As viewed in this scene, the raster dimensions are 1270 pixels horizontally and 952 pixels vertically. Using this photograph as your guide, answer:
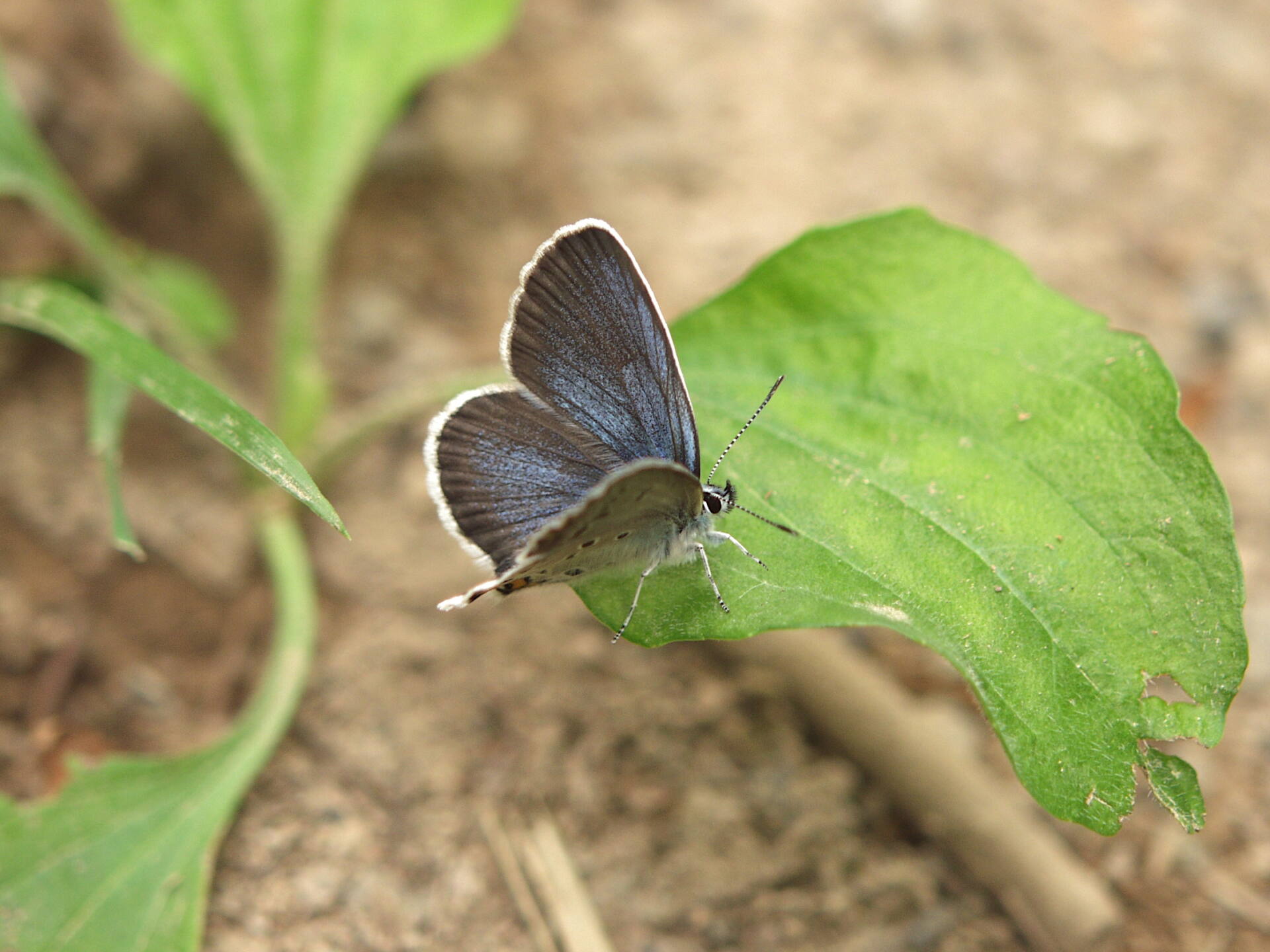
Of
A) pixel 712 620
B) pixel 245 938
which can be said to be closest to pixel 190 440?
pixel 245 938

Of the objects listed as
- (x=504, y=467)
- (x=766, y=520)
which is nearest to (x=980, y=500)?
(x=766, y=520)

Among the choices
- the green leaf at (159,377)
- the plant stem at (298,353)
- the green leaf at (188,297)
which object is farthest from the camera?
the green leaf at (188,297)

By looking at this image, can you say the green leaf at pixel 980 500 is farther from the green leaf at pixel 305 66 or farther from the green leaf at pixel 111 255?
the green leaf at pixel 111 255

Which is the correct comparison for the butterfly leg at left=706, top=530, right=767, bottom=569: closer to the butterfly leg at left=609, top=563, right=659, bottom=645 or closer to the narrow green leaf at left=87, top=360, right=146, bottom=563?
the butterfly leg at left=609, top=563, right=659, bottom=645

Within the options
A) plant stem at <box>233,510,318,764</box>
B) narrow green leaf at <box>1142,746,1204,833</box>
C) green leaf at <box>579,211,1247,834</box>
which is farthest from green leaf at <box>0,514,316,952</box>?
narrow green leaf at <box>1142,746,1204,833</box>

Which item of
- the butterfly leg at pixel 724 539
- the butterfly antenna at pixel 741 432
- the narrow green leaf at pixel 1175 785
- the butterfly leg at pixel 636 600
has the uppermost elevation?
the butterfly antenna at pixel 741 432

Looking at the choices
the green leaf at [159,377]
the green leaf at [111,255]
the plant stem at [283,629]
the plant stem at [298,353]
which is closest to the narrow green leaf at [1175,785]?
the green leaf at [159,377]

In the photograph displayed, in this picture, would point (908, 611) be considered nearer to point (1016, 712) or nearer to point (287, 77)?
point (1016, 712)
